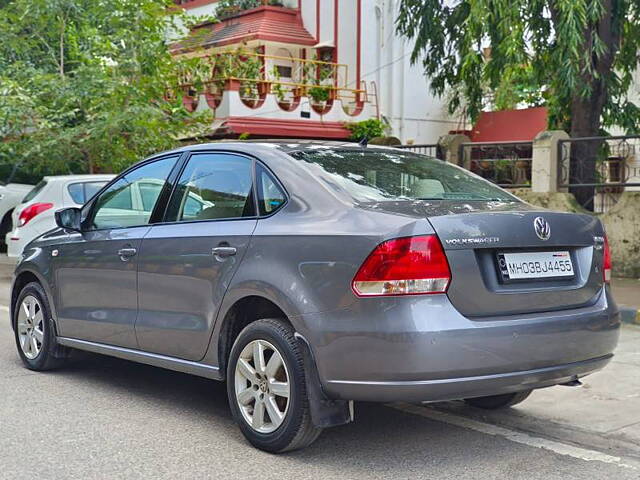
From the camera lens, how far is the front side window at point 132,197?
20.0 ft

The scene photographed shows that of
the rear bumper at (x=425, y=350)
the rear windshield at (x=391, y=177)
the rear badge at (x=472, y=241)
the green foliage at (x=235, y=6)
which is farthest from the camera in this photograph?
the green foliage at (x=235, y=6)

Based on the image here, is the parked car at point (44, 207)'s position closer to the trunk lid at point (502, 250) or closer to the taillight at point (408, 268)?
the trunk lid at point (502, 250)

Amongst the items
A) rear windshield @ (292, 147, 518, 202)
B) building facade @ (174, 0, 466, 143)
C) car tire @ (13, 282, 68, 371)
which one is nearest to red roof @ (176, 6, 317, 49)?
building facade @ (174, 0, 466, 143)

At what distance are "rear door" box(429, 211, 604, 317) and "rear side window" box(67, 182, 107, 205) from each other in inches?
360

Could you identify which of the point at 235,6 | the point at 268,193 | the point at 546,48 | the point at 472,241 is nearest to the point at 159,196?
the point at 268,193

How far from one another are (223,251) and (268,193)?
414 millimetres

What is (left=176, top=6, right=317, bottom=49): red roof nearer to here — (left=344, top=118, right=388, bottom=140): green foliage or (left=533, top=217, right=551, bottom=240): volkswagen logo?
(left=344, top=118, right=388, bottom=140): green foliage

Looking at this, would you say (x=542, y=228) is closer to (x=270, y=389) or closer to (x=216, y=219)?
(x=270, y=389)

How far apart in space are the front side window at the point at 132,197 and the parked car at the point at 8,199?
39.1 ft

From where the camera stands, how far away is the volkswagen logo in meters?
4.75

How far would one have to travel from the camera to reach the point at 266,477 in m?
4.56

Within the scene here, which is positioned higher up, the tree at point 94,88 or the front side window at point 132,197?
the tree at point 94,88

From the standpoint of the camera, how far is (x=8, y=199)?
17875mm

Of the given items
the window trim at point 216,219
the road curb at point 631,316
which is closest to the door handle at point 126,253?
the window trim at point 216,219
